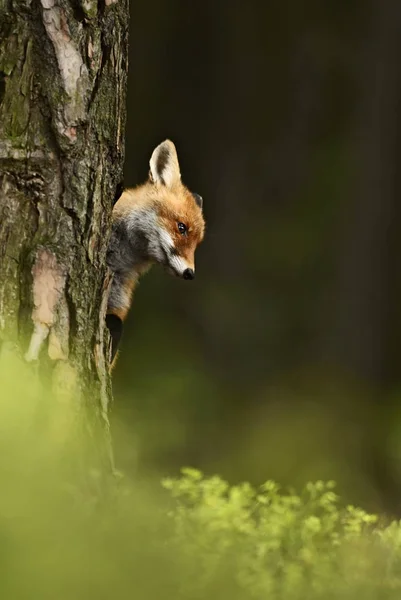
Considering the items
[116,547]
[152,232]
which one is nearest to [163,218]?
[152,232]

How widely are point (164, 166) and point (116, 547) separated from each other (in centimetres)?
393

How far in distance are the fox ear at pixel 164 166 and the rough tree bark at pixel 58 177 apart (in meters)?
2.02

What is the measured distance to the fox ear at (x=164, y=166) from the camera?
5355 millimetres

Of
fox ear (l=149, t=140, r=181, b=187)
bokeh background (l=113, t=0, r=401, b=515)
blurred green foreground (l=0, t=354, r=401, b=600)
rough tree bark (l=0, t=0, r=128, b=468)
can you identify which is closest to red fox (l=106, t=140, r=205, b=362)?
fox ear (l=149, t=140, r=181, b=187)

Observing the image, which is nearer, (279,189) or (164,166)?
(164,166)

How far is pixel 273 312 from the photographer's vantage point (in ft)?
32.7

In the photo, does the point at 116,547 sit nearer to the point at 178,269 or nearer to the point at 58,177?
the point at 58,177

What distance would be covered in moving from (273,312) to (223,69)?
8.26 feet

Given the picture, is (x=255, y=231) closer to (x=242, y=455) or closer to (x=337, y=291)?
(x=337, y=291)

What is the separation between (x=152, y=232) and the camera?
5047 mm

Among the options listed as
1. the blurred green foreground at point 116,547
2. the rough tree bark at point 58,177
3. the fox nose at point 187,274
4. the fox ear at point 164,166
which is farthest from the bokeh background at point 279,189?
the blurred green foreground at point 116,547

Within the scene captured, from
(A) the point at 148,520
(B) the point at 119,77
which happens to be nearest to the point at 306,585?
(A) the point at 148,520

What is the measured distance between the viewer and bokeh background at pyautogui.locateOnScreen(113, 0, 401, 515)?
31.8 feet

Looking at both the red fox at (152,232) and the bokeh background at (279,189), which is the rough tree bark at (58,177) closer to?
the red fox at (152,232)
